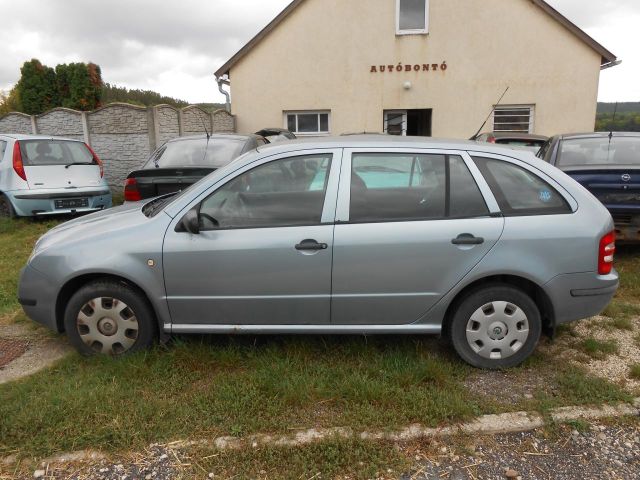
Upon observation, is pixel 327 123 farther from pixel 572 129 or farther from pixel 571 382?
pixel 571 382

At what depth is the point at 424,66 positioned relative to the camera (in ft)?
41.4

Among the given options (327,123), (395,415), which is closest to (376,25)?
(327,123)

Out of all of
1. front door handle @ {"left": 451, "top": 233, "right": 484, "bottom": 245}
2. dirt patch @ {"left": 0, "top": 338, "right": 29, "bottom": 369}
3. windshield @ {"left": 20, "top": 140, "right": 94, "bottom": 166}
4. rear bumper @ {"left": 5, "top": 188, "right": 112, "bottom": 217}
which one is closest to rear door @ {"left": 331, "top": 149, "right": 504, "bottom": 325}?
front door handle @ {"left": 451, "top": 233, "right": 484, "bottom": 245}

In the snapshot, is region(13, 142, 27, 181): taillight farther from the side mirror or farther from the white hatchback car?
the side mirror

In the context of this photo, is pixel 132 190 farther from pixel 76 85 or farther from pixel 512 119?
pixel 76 85

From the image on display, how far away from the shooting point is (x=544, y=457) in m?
2.63

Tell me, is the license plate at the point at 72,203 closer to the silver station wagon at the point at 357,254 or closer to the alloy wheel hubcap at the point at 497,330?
the silver station wagon at the point at 357,254

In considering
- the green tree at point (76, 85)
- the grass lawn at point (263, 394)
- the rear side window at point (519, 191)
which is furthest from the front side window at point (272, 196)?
the green tree at point (76, 85)

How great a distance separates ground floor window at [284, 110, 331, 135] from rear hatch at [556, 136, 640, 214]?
25.7 ft

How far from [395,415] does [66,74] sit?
17273 mm

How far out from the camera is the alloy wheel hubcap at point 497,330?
3.30m

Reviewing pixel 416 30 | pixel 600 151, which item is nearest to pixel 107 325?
pixel 600 151

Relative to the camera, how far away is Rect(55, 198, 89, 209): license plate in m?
8.02

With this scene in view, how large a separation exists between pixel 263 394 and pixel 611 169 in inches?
182
